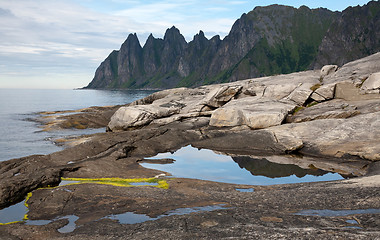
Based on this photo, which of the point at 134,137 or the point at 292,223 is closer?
the point at 292,223

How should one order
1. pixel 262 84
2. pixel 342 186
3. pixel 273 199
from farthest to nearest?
pixel 262 84 → pixel 342 186 → pixel 273 199

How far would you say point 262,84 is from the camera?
191ft

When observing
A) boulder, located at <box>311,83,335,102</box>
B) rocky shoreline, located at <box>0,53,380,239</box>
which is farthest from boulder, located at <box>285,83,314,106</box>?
boulder, located at <box>311,83,335,102</box>

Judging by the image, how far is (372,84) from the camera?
42.0 metres

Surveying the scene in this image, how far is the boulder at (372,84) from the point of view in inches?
1635

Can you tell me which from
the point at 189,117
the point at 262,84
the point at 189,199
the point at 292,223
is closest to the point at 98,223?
the point at 189,199

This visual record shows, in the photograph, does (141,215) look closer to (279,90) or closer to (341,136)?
(341,136)

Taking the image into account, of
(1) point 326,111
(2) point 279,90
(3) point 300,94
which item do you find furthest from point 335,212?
(2) point 279,90

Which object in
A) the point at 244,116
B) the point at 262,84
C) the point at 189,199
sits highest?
the point at 262,84

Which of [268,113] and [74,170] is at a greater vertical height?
[268,113]

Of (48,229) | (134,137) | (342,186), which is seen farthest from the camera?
(134,137)

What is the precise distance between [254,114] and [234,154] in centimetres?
870

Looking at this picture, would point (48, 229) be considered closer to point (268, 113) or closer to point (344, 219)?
point (344, 219)

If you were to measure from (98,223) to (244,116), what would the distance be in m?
30.9
